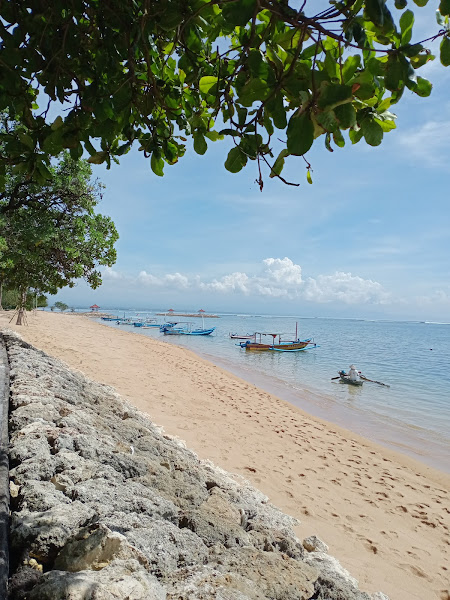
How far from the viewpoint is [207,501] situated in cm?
320

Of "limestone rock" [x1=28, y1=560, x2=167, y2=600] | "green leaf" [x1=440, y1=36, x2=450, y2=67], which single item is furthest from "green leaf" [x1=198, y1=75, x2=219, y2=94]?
"limestone rock" [x1=28, y1=560, x2=167, y2=600]

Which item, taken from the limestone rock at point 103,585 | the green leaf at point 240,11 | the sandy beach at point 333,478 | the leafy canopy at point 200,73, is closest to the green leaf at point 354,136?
the leafy canopy at point 200,73

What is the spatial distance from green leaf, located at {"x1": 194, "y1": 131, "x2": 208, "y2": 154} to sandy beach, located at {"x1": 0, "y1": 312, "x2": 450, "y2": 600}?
12.7 ft

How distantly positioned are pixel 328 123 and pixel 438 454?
34.3ft

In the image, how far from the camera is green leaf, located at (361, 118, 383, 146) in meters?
1.21

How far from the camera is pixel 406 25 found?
1.15 m

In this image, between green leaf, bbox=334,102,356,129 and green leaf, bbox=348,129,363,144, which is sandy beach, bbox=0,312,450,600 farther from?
green leaf, bbox=334,102,356,129

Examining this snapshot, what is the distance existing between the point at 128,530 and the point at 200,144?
7.18ft

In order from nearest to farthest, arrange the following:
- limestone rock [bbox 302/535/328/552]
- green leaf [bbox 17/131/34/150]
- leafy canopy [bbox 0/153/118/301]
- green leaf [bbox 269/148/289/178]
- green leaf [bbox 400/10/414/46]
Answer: green leaf [bbox 400/10/414/46], green leaf [bbox 269/148/289/178], green leaf [bbox 17/131/34/150], limestone rock [bbox 302/535/328/552], leafy canopy [bbox 0/153/118/301]

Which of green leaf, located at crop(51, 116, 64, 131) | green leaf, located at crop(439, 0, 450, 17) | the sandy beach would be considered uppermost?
green leaf, located at crop(439, 0, 450, 17)

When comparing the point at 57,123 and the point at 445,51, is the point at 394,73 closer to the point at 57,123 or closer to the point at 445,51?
the point at 445,51

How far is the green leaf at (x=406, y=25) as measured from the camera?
3.69ft

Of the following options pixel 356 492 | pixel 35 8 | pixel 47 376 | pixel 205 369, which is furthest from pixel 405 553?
A: pixel 205 369

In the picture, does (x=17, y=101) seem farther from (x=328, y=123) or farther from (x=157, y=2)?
(x=328, y=123)
